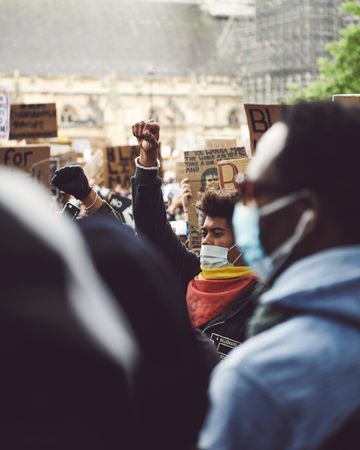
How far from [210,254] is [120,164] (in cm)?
734

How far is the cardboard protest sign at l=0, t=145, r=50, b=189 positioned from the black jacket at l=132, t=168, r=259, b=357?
4245mm

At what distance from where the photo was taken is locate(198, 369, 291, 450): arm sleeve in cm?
136

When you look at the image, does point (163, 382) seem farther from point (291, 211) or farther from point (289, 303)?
point (291, 211)

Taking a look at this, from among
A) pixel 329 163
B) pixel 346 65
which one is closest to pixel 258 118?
pixel 329 163

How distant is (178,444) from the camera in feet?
3.94

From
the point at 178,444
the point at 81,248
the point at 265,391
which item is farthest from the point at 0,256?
the point at 265,391

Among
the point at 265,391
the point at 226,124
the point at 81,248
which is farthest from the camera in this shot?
the point at 226,124

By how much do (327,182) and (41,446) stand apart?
0.71 meters

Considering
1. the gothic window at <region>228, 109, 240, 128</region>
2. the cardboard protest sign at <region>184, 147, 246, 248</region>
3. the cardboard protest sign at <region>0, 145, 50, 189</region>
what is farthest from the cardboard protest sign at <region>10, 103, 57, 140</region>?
the gothic window at <region>228, 109, 240, 128</region>

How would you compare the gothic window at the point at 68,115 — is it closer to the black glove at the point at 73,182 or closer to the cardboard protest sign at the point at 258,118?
the cardboard protest sign at the point at 258,118

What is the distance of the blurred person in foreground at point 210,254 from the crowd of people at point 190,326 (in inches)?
52.9

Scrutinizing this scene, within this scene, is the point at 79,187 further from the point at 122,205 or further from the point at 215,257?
the point at 122,205

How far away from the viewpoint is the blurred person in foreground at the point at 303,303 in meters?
1.37

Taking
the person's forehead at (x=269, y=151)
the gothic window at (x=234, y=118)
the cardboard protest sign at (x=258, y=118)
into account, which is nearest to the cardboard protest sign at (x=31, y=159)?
the cardboard protest sign at (x=258, y=118)
